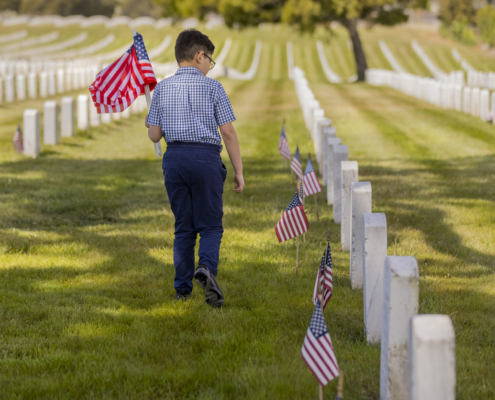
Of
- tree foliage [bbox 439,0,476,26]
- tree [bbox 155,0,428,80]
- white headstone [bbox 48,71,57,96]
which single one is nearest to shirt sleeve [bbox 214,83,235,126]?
white headstone [bbox 48,71,57,96]

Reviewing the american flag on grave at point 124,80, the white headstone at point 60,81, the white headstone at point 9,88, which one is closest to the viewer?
the american flag on grave at point 124,80

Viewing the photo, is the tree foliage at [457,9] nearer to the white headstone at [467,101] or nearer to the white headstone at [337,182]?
the white headstone at [467,101]

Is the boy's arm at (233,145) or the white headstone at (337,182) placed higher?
the boy's arm at (233,145)

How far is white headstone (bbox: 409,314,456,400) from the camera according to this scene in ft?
8.36

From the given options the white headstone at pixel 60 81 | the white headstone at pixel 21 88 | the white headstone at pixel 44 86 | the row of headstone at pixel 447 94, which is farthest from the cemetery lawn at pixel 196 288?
the white headstone at pixel 60 81

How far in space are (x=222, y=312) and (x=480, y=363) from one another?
5.80 ft

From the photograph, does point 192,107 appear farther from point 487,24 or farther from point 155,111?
point 487,24

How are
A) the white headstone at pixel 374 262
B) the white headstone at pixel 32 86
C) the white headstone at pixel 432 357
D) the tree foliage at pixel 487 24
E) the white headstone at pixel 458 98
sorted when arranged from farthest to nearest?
1. the tree foliage at pixel 487 24
2. the white headstone at pixel 32 86
3. the white headstone at pixel 458 98
4. the white headstone at pixel 374 262
5. the white headstone at pixel 432 357

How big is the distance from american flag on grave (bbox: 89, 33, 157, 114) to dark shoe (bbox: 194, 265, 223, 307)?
229 cm

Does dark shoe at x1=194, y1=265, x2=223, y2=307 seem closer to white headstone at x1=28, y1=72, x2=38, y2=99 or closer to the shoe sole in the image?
the shoe sole

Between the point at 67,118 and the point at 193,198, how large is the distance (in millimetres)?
11112

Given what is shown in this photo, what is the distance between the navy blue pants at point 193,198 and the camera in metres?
4.89

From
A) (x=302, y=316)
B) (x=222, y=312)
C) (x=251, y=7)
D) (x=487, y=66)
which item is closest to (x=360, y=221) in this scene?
(x=302, y=316)

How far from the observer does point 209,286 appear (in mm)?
4852
